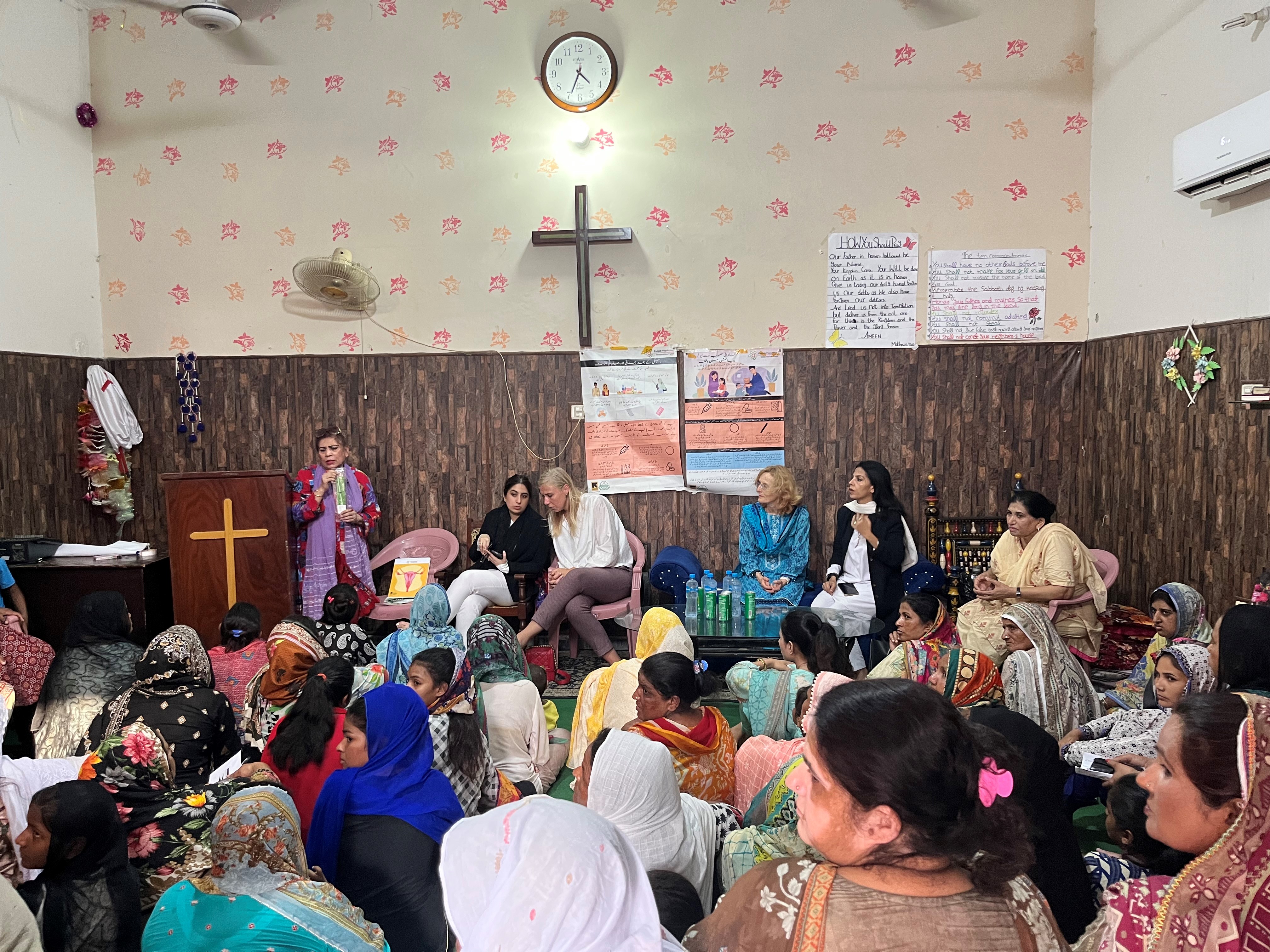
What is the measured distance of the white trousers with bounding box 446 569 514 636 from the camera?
5.04 m

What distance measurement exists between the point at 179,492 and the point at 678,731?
368 cm

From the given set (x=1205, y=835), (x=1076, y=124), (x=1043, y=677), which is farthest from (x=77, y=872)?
(x=1076, y=124)

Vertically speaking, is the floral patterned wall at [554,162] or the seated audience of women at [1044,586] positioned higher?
the floral patterned wall at [554,162]

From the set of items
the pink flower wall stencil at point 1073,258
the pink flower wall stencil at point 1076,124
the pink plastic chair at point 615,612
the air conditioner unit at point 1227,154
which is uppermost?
the pink flower wall stencil at point 1076,124

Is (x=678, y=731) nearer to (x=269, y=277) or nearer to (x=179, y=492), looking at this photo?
(x=179, y=492)

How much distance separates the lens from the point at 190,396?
5723 millimetres

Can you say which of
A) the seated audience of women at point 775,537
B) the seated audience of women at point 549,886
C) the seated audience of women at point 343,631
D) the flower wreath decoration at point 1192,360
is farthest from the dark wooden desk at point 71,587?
the flower wreath decoration at point 1192,360

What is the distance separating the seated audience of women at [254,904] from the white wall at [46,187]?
4436 mm

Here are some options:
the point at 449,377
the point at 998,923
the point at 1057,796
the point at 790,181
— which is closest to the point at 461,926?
the point at 998,923

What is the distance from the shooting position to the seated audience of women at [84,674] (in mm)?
3209

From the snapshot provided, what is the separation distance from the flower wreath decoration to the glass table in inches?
77.7

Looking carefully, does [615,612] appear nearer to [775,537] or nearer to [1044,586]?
[775,537]

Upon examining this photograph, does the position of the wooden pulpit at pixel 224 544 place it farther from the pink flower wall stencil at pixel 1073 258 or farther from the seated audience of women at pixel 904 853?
the pink flower wall stencil at pixel 1073 258

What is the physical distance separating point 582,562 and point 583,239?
204 centimetres
